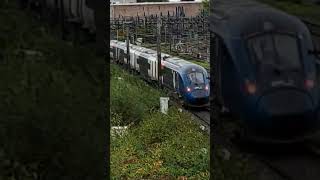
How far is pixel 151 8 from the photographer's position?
19500 millimetres

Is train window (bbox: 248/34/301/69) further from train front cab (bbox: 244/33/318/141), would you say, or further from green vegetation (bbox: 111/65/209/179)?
green vegetation (bbox: 111/65/209/179)

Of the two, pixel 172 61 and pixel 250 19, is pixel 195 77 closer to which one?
pixel 172 61

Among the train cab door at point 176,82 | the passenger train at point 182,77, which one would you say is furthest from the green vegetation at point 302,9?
the train cab door at point 176,82

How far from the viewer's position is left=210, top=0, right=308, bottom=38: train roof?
243 cm

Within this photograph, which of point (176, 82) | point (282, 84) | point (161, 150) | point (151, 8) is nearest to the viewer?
point (282, 84)

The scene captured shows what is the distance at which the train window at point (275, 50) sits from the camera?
94.9 inches

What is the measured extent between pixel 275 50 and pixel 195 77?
12.1 m

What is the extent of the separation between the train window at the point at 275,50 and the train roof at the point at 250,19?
1.5 inches

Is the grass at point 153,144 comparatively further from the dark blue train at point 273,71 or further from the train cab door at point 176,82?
the dark blue train at point 273,71

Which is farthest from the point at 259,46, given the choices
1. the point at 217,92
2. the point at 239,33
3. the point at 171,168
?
the point at 171,168

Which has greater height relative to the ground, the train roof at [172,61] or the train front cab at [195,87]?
the train roof at [172,61]
